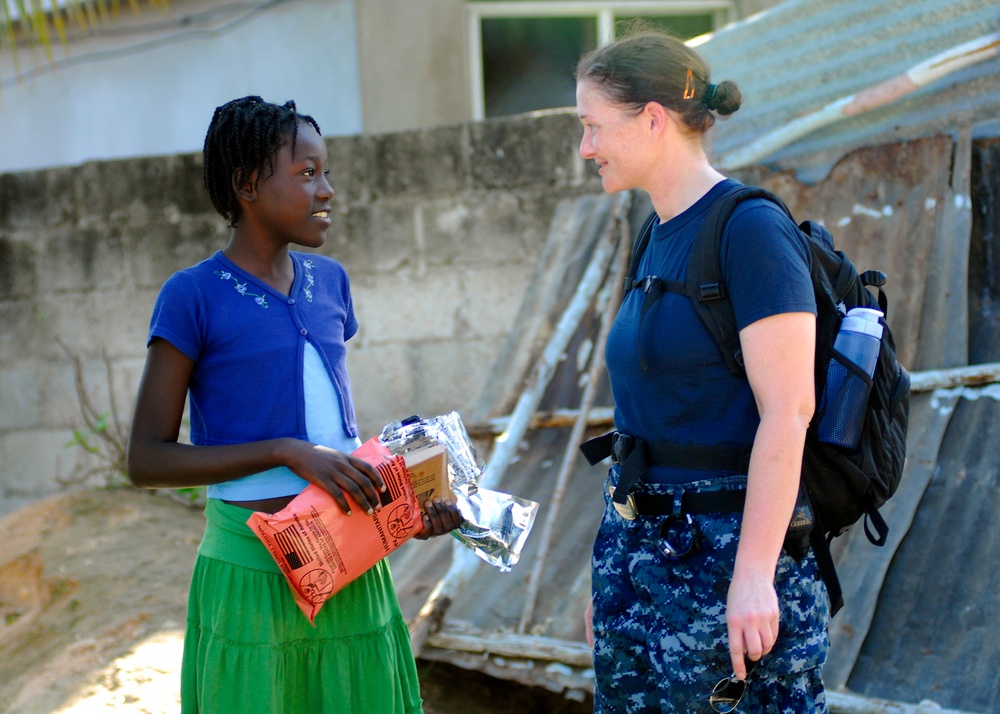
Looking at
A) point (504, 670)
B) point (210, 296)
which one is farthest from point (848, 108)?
point (210, 296)

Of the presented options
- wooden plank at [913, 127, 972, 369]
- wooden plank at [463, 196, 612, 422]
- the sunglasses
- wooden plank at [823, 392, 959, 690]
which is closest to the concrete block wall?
wooden plank at [463, 196, 612, 422]

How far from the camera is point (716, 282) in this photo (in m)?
1.63

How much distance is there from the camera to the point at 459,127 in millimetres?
4664

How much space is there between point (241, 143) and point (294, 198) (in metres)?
0.15

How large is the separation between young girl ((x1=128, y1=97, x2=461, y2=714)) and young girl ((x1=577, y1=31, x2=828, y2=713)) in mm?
394

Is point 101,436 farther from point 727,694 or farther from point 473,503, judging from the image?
point 727,694

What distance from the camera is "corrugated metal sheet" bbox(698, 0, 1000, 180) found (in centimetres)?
341

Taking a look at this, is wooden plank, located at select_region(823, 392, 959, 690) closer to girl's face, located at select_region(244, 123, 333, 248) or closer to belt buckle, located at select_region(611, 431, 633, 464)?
belt buckle, located at select_region(611, 431, 633, 464)

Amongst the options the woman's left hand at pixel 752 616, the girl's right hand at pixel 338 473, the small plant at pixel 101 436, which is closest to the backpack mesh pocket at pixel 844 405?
the woman's left hand at pixel 752 616

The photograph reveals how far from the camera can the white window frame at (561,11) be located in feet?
18.7

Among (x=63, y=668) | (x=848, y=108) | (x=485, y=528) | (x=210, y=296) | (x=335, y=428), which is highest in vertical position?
(x=848, y=108)

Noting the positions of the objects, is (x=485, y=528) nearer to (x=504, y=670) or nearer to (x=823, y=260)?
(x=823, y=260)

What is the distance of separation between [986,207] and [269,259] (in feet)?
8.25

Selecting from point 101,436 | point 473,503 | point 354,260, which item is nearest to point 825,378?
point 473,503
